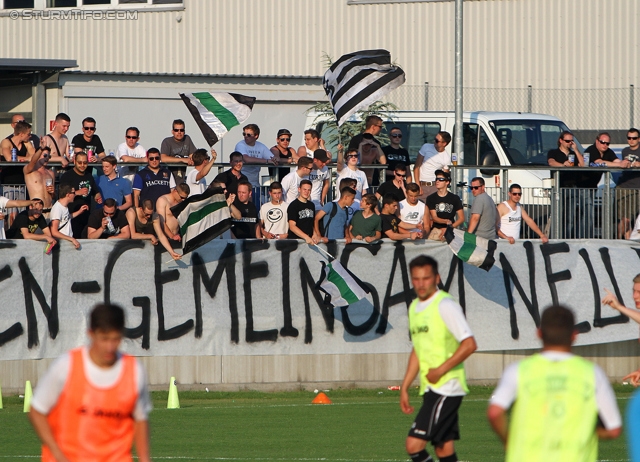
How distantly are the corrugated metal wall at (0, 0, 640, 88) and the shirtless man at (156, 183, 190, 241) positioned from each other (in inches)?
528

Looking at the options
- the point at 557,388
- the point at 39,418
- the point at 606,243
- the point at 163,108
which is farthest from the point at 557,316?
the point at 163,108

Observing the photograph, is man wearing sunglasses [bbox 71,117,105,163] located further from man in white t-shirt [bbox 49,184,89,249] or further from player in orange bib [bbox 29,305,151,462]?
player in orange bib [bbox 29,305,151,462]

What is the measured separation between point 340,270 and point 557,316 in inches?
Answer: 450

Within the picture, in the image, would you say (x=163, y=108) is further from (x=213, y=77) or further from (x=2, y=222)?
(x=2, y=222)

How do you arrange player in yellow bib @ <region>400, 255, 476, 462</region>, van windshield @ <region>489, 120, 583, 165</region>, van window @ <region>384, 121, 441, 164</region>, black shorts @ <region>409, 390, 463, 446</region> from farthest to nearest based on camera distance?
van window @ <region>384, 121, 441, 164</region> → van windshield @ <region>489, 120, 583, 165</region> → black shorts @ <region>409, 390, 463, 446</region> → player in yellow bib @ <region>400, 255, 476, 462</region>

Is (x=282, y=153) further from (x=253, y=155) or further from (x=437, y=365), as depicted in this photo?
(x=437, y=365)

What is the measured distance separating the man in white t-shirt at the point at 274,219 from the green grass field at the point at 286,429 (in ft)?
8.25

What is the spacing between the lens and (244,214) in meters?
16.9

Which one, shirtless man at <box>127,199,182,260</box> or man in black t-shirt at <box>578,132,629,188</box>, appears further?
man in black t-shirt at <box>578,132,629,188</box>

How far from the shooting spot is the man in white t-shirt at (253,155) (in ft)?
57.0

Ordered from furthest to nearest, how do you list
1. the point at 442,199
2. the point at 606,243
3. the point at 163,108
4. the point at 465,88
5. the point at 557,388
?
1. the point at 465,88
2. the point at 163,108
3. the point at 606,243
4. the point at 442,199
5. the point at 557,388

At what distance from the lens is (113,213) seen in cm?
1639

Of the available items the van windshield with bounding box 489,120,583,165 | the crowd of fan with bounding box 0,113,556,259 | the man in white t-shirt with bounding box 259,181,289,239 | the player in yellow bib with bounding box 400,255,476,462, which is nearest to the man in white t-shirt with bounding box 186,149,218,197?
the crowd of fan with bounding box 0,113,556,259

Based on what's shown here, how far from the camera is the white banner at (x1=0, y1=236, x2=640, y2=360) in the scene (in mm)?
16438
